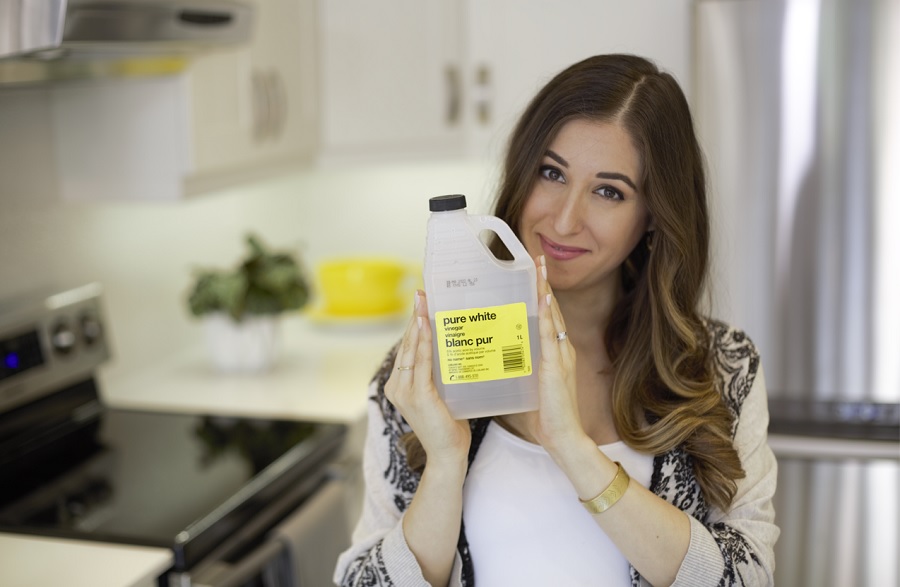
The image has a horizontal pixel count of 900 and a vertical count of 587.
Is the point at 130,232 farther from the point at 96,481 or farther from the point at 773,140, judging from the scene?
the point at 773,140

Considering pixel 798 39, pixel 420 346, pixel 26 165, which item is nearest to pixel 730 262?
pixel 798 39

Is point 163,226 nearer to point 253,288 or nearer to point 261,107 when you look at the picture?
point 253,288

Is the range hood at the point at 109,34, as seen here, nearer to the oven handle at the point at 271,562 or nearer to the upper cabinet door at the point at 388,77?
the upper cabinet door at the point at 388,77

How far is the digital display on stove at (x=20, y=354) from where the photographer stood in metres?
1.93

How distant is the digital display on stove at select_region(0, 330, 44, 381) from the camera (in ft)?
6.33

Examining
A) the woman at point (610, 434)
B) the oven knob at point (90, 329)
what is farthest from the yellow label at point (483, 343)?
the oven knob at point (90, 329)

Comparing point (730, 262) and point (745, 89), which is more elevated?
point (745, 89)

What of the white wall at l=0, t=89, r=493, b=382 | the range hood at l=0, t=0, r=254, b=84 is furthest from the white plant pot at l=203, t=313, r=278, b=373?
the range hood at l=0, t=0, r=254, b=84

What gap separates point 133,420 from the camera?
217 centimetres

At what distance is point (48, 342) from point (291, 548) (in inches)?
25.8

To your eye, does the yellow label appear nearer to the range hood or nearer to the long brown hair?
the long brown hair

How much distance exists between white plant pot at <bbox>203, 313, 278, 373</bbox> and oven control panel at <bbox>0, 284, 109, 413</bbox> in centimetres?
31

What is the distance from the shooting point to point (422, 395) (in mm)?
1164

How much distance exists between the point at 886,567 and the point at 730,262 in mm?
668
